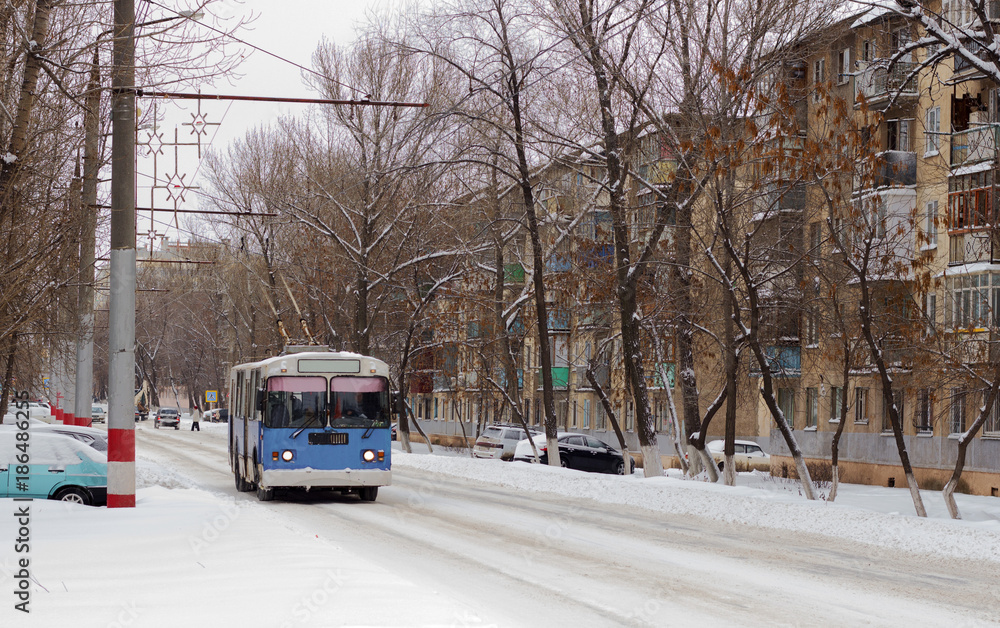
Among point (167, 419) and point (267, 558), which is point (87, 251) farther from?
point (167, 419)

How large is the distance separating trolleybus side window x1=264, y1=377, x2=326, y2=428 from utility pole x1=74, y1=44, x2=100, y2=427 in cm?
466

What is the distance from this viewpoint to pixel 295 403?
22.6 m

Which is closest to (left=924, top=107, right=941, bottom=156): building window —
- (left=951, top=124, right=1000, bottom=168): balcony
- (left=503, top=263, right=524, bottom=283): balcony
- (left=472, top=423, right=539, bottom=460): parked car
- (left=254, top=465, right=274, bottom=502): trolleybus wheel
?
(left=951, top=124, right=1000, bottom=168): balcony

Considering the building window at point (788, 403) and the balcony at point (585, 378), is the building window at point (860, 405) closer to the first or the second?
the building window at point (788, 403)

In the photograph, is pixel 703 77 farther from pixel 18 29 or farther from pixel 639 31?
pixel 18 29

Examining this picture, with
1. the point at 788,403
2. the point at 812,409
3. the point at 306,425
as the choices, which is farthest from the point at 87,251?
the point at 788,403

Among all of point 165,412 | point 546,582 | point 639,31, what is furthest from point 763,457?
point 165,412

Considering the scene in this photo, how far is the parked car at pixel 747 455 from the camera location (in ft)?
163

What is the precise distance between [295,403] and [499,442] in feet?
87.0

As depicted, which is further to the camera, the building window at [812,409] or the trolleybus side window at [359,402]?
the building window at [812,409]

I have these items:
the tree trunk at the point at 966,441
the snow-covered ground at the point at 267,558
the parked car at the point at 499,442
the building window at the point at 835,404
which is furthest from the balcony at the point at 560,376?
the tree trunk at the point at 966,441

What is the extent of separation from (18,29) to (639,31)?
17.8 metres

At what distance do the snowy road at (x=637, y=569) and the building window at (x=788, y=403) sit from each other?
97.5ft

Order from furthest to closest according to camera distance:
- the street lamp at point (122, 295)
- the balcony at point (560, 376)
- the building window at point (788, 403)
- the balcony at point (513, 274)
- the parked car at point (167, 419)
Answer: the parked car at point (167, 419) → the balcony at point (560, 376) → the balcony at point (513, 274) → the building window at point (788, 403) → the street lamp at point (122, 295)
